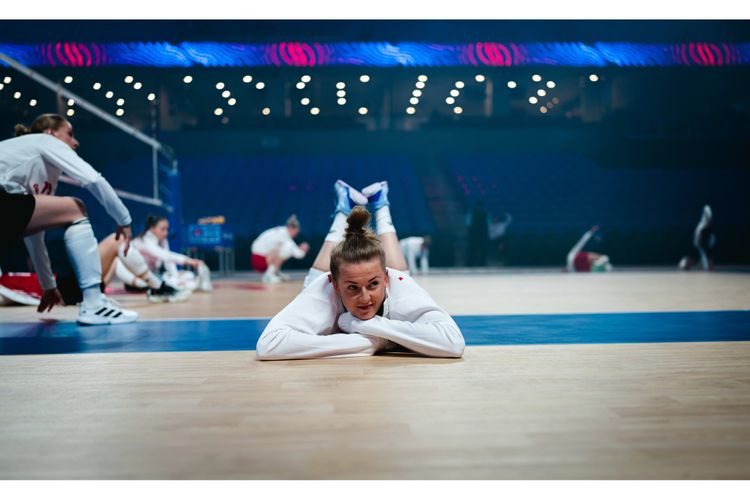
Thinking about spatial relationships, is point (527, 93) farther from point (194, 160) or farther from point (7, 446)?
point (7, 446)

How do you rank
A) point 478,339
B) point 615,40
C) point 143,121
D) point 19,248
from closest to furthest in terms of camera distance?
point 478,339 < point 19,248 < point 615,40 < point 143,121

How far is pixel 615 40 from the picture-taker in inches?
395

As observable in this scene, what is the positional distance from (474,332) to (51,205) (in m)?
1.86

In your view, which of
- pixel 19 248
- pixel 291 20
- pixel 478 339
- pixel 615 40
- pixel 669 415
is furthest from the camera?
pixel 615 40

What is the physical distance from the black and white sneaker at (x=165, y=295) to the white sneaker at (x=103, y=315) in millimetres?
1412

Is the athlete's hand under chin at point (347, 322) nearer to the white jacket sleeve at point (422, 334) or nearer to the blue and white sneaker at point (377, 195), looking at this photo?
the white jacket sleeve at point (422, 334)

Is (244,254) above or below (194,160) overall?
below

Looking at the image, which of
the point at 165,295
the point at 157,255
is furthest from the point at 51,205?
the point at 157,255

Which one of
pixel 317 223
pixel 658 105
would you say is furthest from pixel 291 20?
pixel 658 105

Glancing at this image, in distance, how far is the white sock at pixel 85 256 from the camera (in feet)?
8.99

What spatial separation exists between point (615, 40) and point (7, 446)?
10802mm

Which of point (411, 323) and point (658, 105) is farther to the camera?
point (658, 105)

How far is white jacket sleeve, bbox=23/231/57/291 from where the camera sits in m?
2.91

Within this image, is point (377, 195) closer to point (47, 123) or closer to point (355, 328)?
point (355, 328)
